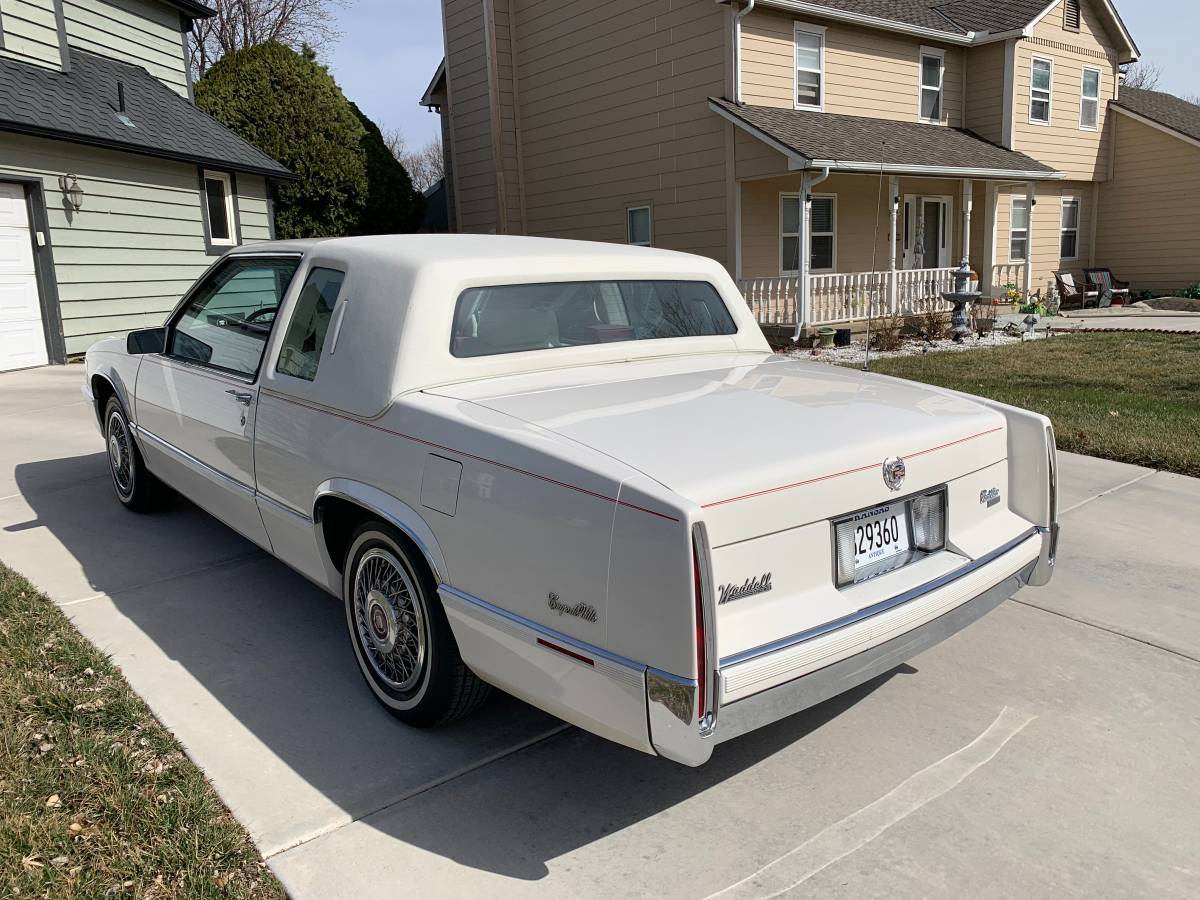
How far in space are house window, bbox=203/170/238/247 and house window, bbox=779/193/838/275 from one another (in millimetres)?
9539

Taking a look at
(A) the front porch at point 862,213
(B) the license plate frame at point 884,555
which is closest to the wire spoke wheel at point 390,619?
(B) the license plate frame at point 884,555

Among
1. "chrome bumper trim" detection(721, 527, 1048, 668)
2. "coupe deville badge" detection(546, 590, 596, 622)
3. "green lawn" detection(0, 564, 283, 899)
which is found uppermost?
"coupe deville badge" detection(546, 590, 596, 622)

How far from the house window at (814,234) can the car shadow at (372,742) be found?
1409cm

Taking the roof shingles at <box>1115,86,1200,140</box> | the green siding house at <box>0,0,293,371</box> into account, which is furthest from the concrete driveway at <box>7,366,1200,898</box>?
the roof shingles at <box>1115,86,1200,140</box>

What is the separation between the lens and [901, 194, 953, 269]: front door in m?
19.6

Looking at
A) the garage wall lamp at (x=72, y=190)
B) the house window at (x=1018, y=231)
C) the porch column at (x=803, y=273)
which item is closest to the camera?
the garage wall lamp at (x=72, y=190)

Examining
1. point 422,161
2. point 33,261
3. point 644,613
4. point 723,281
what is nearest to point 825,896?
point 644,613

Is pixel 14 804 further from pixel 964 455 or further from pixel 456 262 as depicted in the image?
pixel 964 455

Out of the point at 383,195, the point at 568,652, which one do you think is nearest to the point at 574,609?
the point at 568,652

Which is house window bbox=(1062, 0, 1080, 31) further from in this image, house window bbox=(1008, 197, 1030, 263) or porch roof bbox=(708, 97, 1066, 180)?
house window bbox=(1008, 197, 1030, 263)

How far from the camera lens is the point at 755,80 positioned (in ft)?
53.0

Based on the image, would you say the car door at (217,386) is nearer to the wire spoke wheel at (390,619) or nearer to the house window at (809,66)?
the wire spoke wheel at (390,619)

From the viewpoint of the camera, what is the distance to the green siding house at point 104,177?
40.1ft

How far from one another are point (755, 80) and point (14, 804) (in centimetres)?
1575
